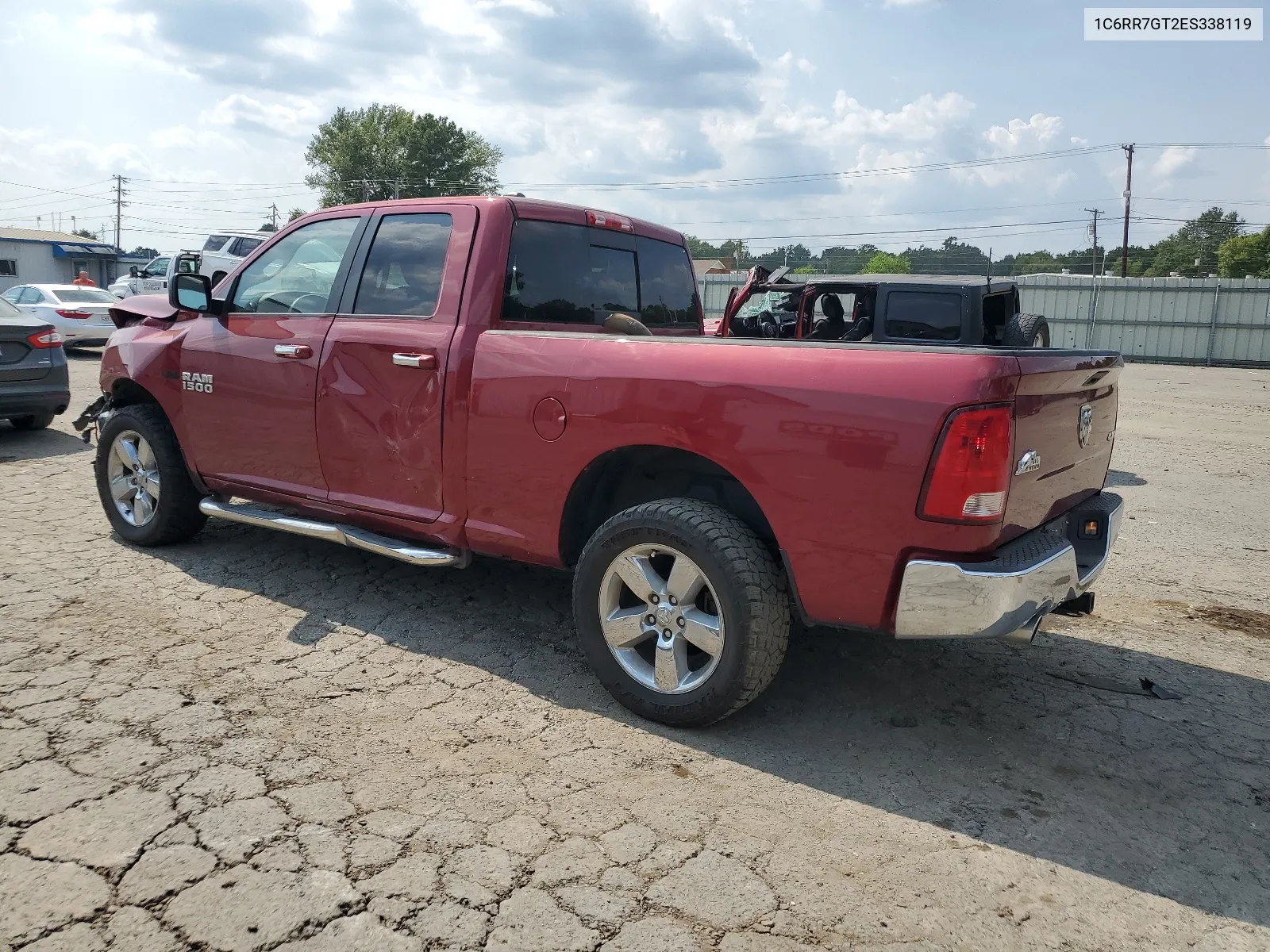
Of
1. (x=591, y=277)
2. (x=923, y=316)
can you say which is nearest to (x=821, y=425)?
(x=591, y=277)

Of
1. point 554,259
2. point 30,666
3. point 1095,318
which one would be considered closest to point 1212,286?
point 1095,318

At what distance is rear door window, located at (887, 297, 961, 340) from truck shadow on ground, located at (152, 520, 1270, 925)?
4469 millimetres

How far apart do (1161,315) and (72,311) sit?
93.3ft

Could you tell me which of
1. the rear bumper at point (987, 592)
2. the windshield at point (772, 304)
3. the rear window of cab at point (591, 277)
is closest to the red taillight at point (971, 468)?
the rear bumper at point (987, 592)

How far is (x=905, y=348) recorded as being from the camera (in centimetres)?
292

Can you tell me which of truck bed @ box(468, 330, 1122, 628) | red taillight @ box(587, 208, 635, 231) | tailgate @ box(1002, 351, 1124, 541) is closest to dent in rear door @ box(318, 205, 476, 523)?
truck bed @ box(468, 330, 1122, 628)

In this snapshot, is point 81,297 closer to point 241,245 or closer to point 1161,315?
point 241,245

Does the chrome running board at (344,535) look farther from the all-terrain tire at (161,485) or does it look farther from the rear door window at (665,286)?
the rear door window at (665,286)

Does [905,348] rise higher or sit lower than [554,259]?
lower

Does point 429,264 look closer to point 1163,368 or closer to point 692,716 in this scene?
point 692,716

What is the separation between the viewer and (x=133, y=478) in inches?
214

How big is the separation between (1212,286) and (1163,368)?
4549 mm

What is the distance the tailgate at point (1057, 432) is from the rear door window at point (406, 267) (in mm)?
2438

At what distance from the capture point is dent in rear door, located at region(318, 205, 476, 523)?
3.99 meters
